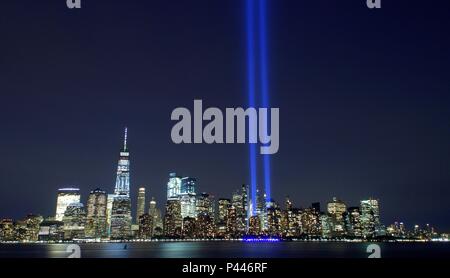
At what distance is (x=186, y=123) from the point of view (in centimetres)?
2258
